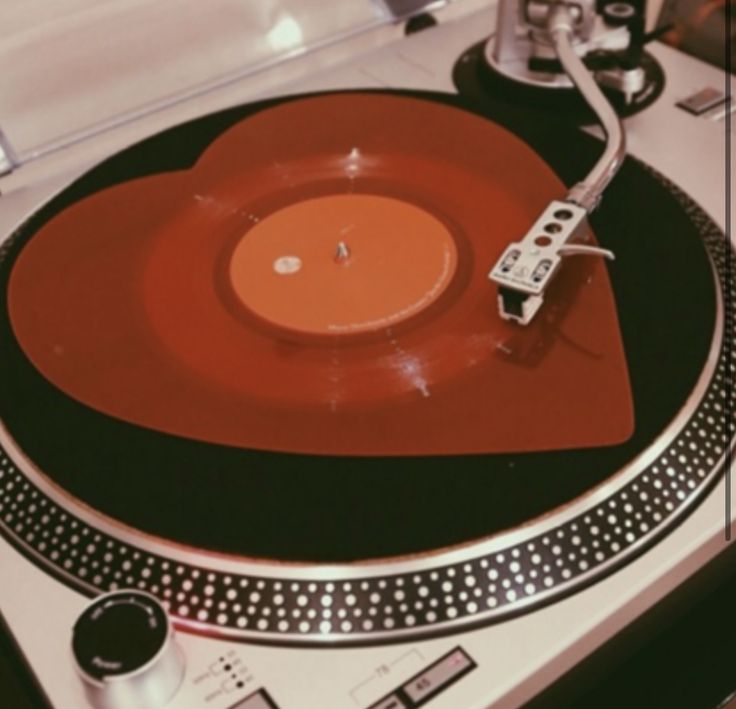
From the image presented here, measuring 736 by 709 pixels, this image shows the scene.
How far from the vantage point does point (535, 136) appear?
97 cm

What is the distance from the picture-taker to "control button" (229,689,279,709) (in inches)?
23.3

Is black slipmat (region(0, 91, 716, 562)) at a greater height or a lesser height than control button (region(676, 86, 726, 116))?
lesser

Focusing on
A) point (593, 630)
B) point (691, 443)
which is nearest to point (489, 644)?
point (593, 630)

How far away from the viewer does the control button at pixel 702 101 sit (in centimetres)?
105

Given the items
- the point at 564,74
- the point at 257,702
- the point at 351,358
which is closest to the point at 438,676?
the point at 257,702

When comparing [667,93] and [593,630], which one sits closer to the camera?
[593,630]

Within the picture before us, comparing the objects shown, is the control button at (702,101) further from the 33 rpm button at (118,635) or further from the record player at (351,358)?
the 33 rpm button at (118,635)

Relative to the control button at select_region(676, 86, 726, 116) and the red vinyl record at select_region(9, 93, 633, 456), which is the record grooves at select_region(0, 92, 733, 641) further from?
the control button at select_region(676, 86, 726, 116)

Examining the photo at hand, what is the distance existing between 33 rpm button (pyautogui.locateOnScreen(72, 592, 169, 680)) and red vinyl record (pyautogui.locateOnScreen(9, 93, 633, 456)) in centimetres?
15

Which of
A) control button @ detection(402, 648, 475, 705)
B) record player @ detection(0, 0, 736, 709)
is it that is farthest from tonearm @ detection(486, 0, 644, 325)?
control button @ detection(402, 648, 475, 705)

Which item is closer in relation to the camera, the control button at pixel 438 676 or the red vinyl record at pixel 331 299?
the control button at pixel 438 676

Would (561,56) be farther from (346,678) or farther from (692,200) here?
(346,678)

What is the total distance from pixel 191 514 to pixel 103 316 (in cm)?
23

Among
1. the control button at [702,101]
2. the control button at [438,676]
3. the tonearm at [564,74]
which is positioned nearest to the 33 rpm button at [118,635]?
the control button at [438,676]
